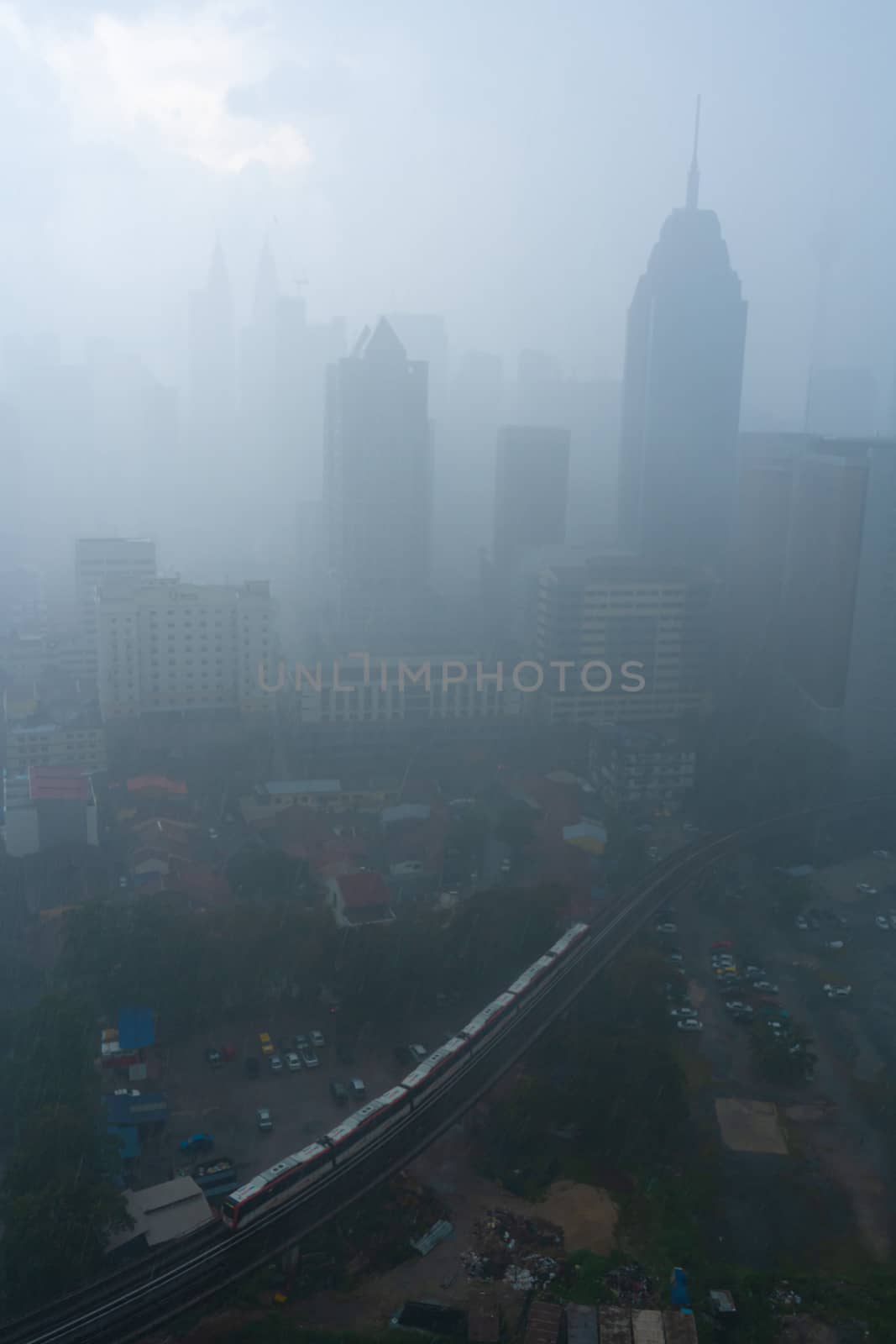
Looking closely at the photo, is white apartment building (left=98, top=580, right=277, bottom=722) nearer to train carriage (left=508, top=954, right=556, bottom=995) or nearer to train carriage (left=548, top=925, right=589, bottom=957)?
train carriage (left=548, top=925, right=589, bottom=957)

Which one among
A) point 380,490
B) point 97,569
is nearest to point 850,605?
point 380,490

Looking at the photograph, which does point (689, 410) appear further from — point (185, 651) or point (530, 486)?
point (185, 651)

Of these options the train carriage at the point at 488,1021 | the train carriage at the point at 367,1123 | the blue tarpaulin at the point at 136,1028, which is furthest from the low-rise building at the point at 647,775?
the train carriage at the point at 367,1123

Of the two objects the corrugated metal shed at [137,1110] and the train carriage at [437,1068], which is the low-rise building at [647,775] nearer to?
the train carriage at [437,1068]

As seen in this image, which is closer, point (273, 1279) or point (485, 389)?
point (273, 1279)

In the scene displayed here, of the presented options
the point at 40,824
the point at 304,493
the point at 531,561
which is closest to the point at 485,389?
the point at 304,493

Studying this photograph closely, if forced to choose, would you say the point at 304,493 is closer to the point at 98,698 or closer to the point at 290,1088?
the point at 98,698
